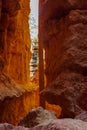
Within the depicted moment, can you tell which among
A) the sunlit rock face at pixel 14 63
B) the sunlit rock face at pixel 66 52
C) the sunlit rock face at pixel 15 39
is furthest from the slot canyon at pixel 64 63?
the sunlit rock face at pixel 15 39

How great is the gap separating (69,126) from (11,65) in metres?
11.6

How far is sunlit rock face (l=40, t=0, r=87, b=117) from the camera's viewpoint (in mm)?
4852

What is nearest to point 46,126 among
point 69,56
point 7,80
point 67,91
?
point 67,91

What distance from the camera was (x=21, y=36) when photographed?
15.4 meters

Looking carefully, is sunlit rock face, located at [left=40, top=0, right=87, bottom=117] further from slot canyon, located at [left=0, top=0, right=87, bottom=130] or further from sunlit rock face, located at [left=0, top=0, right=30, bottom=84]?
sunlit rock face, located at [left=0, top=0, right=30, bottom=84]

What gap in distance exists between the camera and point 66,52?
5379mm

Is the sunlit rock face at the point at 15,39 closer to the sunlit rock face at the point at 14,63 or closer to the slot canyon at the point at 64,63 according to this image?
the sunlit rock face at the point at 14,63

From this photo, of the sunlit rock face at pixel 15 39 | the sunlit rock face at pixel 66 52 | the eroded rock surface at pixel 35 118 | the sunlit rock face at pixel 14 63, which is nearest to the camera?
the eroded rock surface at pixel 35 118

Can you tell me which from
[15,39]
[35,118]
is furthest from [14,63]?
[35,118]

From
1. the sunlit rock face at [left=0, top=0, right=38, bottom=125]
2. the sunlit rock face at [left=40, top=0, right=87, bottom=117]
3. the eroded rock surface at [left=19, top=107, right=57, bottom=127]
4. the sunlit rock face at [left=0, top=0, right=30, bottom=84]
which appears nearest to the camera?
the eroded rock surface at [left=19, top=107, right=57, bottom=127]

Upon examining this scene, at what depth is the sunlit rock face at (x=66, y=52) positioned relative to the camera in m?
4.85

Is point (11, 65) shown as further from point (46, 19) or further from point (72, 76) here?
point (72, 76)

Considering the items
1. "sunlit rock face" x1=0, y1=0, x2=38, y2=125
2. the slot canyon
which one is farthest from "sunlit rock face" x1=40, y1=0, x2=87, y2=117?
"sunlit rock face" x1=0, y1=0, x2=38, y2=125

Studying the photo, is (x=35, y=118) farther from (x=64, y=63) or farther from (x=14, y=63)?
(x=14, y=63)
